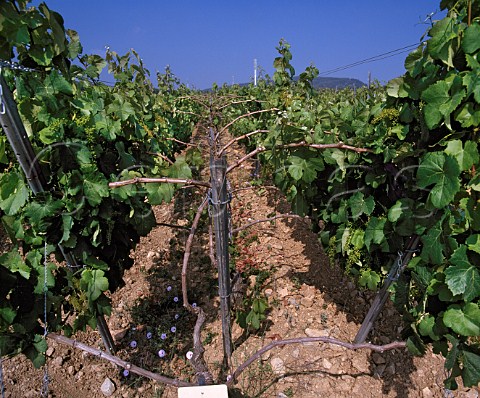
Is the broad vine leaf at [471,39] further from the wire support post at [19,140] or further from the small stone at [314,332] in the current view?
the small stone at [314,332]

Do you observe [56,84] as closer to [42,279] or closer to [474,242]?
[42,279]

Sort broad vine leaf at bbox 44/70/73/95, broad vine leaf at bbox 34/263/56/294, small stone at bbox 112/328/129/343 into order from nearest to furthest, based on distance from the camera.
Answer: broad vine leaf at bbox 44/70/73/95, broad vine leaf at bbox 34/263/56/294, small stone at bbox 112/328/129/343

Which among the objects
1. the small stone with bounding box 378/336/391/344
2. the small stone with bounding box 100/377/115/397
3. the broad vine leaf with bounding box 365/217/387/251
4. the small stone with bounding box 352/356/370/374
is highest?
the broad vine leaf with bounding box 365/217/387/251

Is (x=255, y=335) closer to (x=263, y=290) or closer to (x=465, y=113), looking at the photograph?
(x=263, y=290)

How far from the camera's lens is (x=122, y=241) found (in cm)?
239

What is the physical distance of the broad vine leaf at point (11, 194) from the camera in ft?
5.80

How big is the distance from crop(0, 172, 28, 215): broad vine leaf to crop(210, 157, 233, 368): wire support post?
99 centimetres

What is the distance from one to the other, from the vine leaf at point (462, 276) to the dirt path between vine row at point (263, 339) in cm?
129

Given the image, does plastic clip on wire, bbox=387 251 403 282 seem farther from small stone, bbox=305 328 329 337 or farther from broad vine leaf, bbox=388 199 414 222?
small stone, bbox=305 328 329 337

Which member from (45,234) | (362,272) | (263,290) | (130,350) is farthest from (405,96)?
(130,350)

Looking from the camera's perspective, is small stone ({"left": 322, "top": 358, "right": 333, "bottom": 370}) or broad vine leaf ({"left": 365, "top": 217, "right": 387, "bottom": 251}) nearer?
broad vine leaf ({"left": 365, "top": 217, "right": 387, "bottom": 251})

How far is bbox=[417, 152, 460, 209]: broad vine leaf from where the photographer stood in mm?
1464

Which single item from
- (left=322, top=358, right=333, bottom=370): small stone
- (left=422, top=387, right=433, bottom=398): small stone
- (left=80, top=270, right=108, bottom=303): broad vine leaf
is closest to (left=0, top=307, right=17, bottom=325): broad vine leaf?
(left=80, top=270, right=108, bottom=303): broad vine leaf

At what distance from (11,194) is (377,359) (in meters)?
2.69
